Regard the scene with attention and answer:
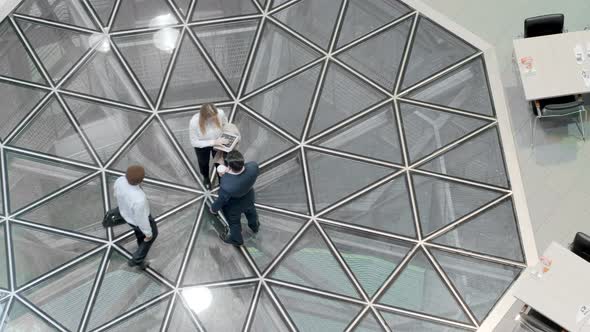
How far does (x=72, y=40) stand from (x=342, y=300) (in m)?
7.45

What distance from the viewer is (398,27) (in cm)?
1586

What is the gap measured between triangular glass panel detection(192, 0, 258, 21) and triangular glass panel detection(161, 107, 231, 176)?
226 centimetres

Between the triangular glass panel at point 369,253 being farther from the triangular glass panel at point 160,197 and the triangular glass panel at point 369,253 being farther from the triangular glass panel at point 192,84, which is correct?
the triangular glass panel at point 192,84

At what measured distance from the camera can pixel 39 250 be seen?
13.2m

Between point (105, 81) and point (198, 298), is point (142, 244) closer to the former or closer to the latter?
point (198, 298)

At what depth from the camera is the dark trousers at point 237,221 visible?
12.7 metres

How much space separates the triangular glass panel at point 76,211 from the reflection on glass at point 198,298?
1.83 meters

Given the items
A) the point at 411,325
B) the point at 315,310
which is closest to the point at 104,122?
the point at 315,310

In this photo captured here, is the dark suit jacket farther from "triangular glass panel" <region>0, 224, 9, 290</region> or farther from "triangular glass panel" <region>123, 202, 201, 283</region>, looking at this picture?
"triangular glass panel" <region>0, 224, 9, 290</region>

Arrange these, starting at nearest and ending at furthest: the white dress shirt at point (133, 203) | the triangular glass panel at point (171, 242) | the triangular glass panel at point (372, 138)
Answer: the white dress shirt at point (133, 203) → the triangular glass panel at point (171, 242) → the triangular glass panel at point (372, 138)

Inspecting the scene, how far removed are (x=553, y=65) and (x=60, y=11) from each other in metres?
9.95

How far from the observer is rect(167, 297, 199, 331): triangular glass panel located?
12781 millimetres

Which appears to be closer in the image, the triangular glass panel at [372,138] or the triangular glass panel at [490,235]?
the triangular glass panel at [490,235]

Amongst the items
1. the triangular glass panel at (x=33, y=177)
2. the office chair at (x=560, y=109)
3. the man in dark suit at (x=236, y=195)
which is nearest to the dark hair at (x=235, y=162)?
the man in dark suit at (x=236, y=195)
